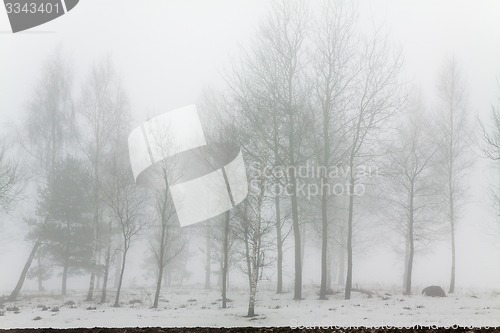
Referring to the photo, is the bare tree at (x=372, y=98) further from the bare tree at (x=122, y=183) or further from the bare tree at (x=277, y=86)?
the bare tree at (x=122, y=183)

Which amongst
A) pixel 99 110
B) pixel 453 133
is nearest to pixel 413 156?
pixel 453 133

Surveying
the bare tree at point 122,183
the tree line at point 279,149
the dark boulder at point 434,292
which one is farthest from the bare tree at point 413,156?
the bare tree at point 122,183

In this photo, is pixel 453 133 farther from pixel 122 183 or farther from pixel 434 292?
pixel 122 183

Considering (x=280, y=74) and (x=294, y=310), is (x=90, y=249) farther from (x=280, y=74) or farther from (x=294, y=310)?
(x=280, y=74)

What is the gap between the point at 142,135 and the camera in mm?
16406

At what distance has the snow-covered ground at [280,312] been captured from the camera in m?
9.99

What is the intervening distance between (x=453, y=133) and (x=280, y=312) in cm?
1212

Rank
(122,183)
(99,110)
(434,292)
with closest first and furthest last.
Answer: (434,292), (122,183), (99,110)

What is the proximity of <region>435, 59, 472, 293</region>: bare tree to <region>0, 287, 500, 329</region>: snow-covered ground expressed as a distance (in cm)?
512

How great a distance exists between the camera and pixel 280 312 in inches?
435

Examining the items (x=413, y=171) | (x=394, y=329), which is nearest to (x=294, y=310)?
(x=394, y=329)

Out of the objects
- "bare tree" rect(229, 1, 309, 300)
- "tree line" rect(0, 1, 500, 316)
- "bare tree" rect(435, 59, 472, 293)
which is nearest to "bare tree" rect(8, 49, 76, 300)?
"tree line" rect(0, 1, 500, 316)

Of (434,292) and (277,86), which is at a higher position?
(277,86)

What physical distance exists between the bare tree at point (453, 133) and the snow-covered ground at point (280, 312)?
5116mm
